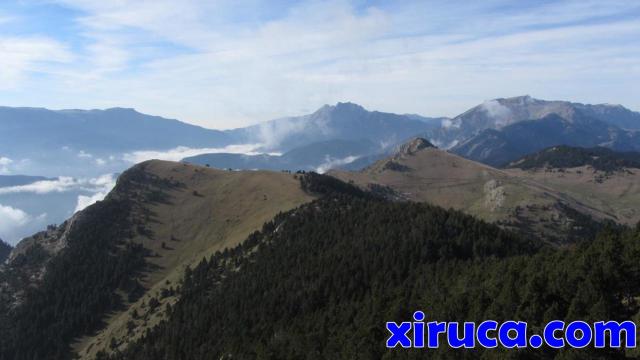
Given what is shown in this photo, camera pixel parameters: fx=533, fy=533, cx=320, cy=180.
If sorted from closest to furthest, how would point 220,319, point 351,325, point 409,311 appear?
point 409,311
point 351,325
point 220,319

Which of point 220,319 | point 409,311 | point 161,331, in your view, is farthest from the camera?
point 161,331

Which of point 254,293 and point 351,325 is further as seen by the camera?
point 254,293

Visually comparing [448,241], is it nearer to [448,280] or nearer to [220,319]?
[448,280]

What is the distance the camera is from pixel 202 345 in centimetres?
17162

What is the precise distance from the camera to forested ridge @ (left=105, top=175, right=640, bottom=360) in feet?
237

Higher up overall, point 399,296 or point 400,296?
point 400,296

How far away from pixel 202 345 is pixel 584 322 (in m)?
133

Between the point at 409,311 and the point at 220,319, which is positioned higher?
the point at 409,311

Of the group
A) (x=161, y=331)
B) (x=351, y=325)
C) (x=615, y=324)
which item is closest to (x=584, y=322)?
(x=615, y=324)

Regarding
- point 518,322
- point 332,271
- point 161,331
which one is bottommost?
point 161,331

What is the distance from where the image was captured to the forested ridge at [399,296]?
72188 millimetres

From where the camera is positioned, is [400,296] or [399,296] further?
[399,296]

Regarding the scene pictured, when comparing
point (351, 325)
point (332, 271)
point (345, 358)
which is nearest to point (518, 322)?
point (345, 358)

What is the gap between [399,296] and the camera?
125 meters
